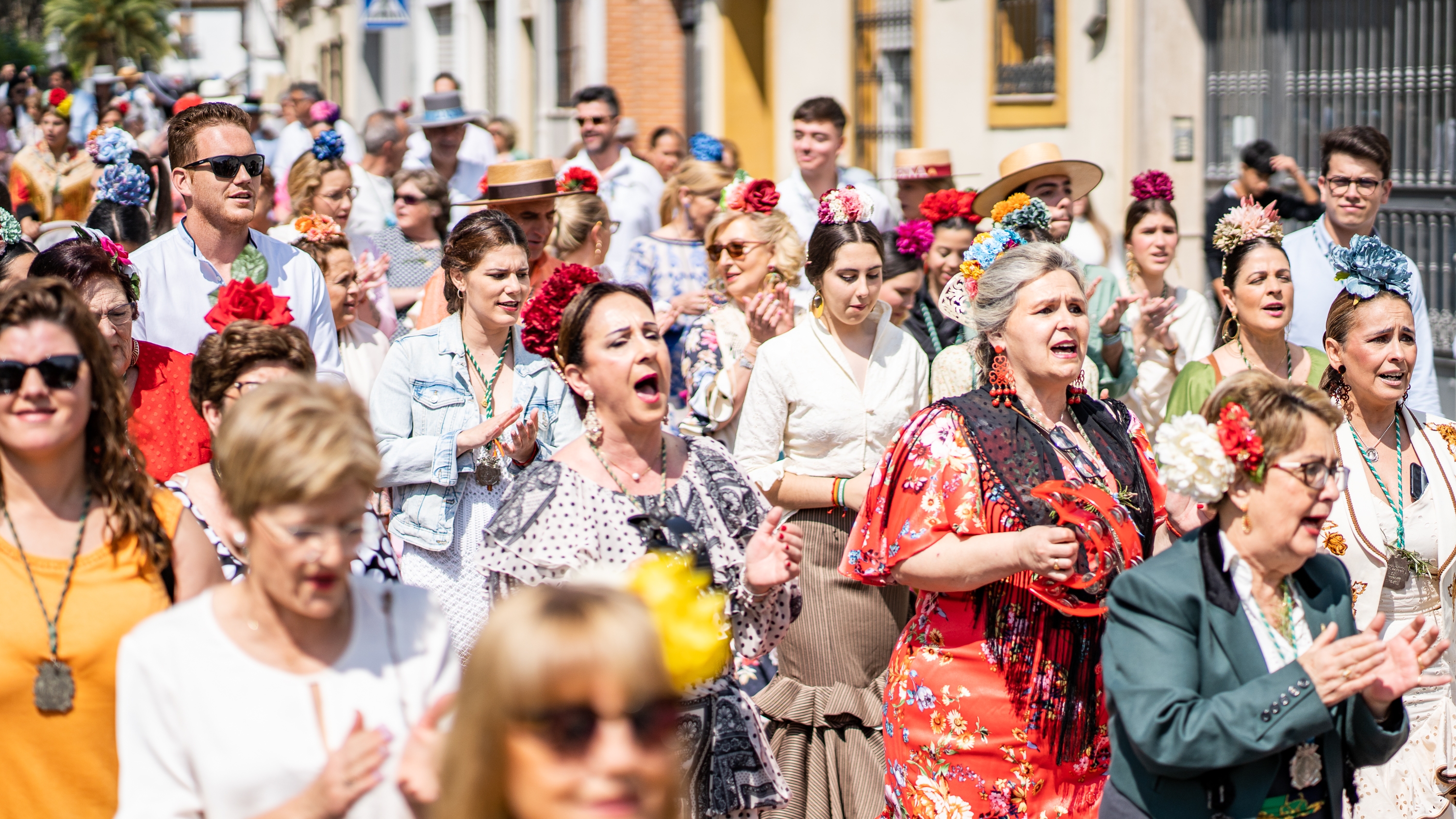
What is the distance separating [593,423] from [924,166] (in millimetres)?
6055

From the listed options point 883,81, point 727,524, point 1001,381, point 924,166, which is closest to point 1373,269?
point 1001,381

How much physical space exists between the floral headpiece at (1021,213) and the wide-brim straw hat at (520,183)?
8.42ft

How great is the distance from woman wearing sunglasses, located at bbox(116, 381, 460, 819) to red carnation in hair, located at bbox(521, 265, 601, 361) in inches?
69.0

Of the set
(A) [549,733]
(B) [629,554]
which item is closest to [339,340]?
(B) [629,554]

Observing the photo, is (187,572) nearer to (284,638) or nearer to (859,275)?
(284,638)

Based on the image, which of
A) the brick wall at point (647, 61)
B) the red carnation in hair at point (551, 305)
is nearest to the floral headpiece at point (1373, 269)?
the red carnation in hair at point (551, 305)

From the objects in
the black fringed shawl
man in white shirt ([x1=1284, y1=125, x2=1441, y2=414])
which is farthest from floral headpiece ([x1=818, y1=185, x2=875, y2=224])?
man in white shirt ([x1=1284, y1=125, x2=1441, y2=414])

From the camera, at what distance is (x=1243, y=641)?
3398 mm

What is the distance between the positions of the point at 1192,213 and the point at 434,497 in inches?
364

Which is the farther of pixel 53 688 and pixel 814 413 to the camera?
pixel 814 413

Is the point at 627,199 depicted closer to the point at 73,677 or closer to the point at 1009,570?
the point at 1009,570

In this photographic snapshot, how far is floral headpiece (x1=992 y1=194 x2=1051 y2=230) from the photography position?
19.7ft

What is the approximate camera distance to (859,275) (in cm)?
602

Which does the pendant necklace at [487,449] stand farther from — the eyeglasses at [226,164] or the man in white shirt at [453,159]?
the man in white shirt at [453,159]
